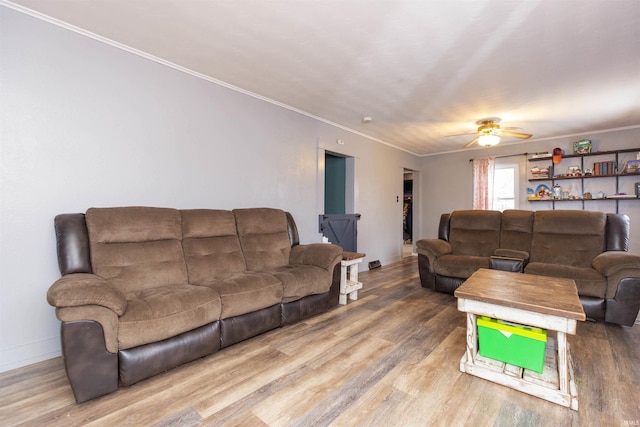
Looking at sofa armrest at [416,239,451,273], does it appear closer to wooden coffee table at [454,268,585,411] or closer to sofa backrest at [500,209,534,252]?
sofa backrest at [500,209,534,252]

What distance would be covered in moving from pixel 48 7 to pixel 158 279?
2.08 metres

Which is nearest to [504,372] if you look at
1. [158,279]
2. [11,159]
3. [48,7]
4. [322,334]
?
[322,334]

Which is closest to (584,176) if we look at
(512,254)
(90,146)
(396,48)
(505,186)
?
(505,186)

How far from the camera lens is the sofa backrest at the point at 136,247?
2.17 meters

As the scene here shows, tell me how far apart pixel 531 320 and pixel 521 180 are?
518 cm

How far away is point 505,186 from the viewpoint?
243 inches

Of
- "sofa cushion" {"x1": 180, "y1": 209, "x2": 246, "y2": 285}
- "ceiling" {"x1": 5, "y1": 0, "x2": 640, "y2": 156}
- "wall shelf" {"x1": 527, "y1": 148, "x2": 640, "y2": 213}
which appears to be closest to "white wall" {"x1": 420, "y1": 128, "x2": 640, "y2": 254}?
"wall shelf" {"x1": 527, "y1": 148, "x2": 640, "y2": 213}

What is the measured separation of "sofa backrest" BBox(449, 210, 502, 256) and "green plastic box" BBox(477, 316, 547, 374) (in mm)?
2255

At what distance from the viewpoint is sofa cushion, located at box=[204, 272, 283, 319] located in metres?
2.21

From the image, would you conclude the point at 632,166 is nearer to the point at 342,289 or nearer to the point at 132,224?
the point at 342,289

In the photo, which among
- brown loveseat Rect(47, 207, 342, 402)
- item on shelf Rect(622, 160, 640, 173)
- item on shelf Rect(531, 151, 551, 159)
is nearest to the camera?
brown loveseat Rect(47, 207, 342, 402)

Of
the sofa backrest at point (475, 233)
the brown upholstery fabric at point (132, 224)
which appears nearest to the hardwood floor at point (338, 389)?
the brown upholstery fabric at point (132, 224)

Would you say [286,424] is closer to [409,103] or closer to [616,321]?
[616,321]

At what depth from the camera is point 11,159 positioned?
2049 mm
